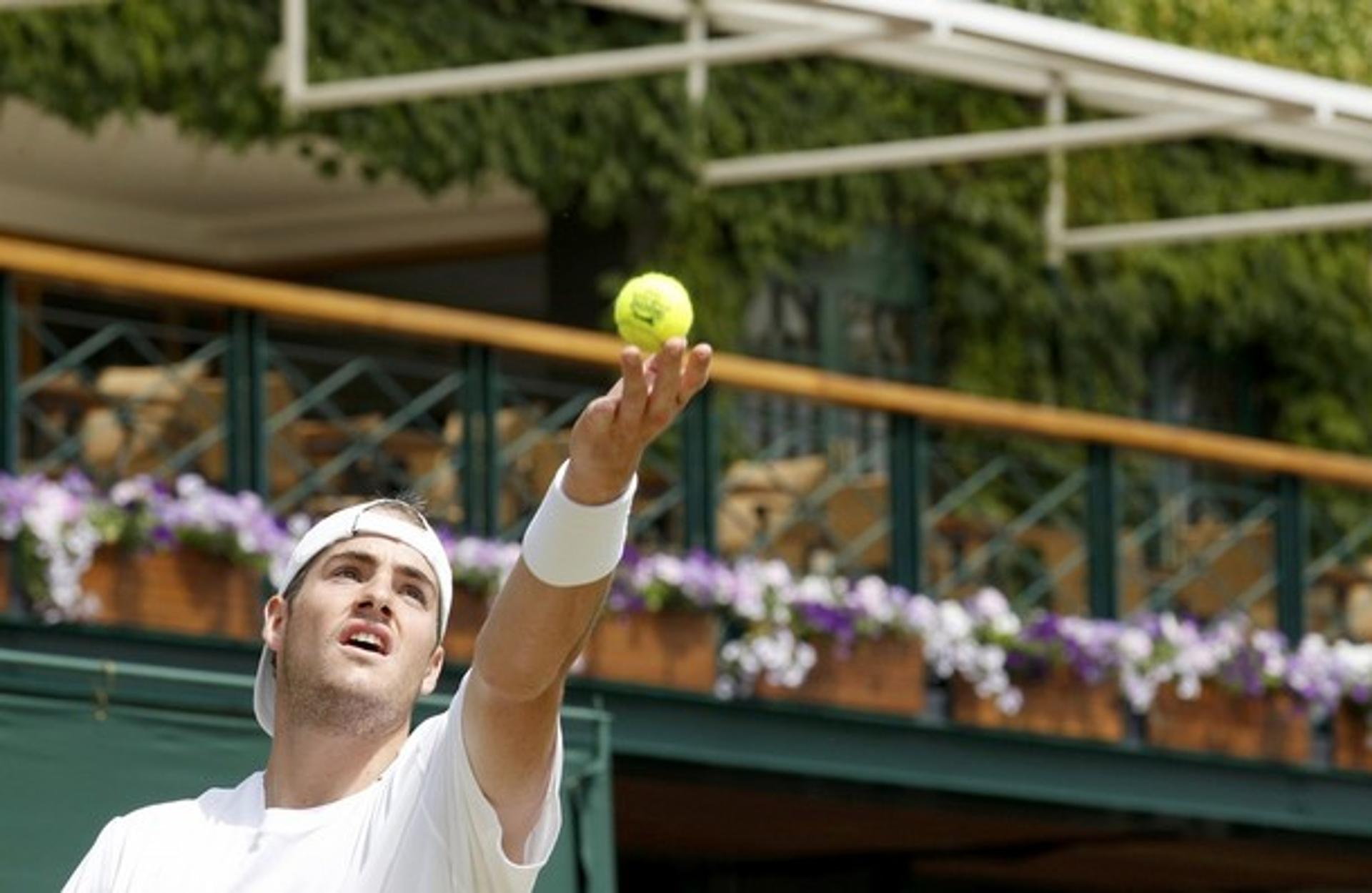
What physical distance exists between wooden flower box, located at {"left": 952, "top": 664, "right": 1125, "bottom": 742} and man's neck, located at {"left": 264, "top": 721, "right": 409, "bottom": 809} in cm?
823

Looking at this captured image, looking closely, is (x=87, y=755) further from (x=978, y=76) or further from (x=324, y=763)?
(x=978, y=76)

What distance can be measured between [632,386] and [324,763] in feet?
2.48

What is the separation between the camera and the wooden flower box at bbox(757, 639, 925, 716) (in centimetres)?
1214

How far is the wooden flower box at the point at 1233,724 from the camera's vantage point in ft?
43.1

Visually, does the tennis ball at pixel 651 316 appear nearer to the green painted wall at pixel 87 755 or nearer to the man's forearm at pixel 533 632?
the man's forearm at pixel 533 632

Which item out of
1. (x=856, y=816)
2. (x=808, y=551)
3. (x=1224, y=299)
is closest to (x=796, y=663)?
(x=808, y=551)

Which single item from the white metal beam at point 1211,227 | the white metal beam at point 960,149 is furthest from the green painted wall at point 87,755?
the white metal beam at point 1211,227

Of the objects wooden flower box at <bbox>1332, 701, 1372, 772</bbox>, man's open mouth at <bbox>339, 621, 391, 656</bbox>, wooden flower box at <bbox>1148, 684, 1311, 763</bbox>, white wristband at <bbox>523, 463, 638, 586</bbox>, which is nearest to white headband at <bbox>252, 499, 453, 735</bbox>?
man's open mouth at <bbox>339, 621, 391, 656</bbox>

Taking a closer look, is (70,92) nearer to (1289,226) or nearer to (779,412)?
(779,412)

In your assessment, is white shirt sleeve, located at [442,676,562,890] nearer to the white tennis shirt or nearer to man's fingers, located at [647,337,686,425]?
the white tennis shirt

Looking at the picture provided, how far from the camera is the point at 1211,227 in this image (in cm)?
1526

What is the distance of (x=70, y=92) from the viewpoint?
1334cm

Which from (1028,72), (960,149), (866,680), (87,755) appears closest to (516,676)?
(87,755)

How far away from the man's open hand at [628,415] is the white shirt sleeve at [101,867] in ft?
2.66
